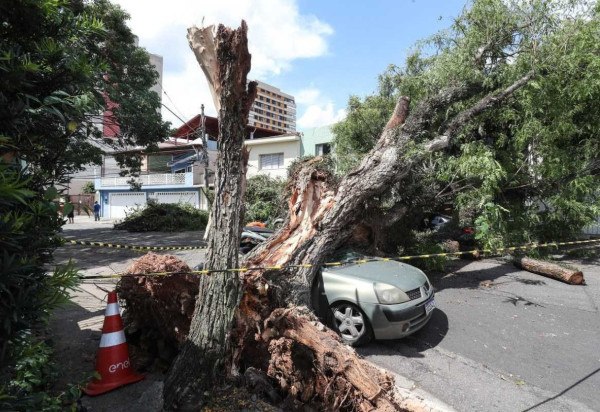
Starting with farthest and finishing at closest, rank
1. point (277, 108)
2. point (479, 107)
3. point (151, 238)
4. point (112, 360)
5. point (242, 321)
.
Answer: point (277, 108) → point (151, 238) → point (479, 107) → point (242, 321) → point (112, 360)

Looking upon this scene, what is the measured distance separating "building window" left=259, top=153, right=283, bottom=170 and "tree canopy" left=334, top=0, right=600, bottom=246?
16.0 meters

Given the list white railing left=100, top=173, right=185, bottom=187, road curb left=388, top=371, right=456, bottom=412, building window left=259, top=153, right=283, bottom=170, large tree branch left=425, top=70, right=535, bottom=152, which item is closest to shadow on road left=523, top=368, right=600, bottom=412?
road curb left=388, top=371, right=456, bottom=412

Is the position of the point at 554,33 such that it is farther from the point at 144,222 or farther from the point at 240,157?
the point at 144,222

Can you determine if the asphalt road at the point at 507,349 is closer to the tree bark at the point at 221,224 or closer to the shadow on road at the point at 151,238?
the tree bark at the point at 221,224

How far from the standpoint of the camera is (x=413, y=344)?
5.22 metres

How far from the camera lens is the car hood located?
16.9ft

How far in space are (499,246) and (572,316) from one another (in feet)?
8.87

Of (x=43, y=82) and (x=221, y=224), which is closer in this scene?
(x=43, y=82)

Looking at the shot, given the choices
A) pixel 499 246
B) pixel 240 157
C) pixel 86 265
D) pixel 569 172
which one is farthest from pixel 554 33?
pixel 86 265

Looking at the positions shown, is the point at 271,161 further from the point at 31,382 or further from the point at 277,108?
the point at 277,108

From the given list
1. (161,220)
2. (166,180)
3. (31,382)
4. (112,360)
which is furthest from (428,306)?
(166,180)

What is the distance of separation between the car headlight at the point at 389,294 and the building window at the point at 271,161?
21.3 metres

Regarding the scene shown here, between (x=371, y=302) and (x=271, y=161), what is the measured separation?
72.8 ft

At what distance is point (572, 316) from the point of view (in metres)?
6.20
